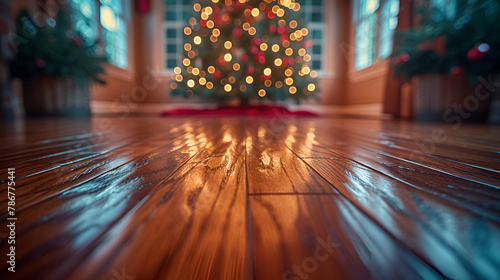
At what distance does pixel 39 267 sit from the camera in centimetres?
15

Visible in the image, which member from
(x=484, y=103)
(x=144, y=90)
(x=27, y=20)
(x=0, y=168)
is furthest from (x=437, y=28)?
(x=144, y=90)

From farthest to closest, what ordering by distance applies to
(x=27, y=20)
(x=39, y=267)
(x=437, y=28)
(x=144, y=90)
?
1. (x=144, y=90)
2. (x=27, y=20)
3. (x=437, y=28)
4. (x=39, y=267)

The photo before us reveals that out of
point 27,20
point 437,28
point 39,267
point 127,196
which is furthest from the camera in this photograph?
→ point 27,20

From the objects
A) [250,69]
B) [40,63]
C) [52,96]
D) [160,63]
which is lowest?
[52,96]

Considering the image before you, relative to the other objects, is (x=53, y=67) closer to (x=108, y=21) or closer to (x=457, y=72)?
(x=108, y=21)

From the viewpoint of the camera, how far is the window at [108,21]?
337 centimetres

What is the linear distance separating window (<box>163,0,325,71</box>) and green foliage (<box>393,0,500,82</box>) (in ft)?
9.55

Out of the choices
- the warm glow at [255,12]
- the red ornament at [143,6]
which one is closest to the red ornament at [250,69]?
the warm glow at [255,12]

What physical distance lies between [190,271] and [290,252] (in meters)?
0.06

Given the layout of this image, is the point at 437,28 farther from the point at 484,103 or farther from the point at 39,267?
the point at 39,267

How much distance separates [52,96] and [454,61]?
3160 mm

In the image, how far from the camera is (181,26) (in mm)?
4805

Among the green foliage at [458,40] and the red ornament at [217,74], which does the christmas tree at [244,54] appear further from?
the green foliage at [458,40]

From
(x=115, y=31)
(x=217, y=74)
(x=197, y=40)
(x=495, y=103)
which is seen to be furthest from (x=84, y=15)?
(x=495, y=103)
